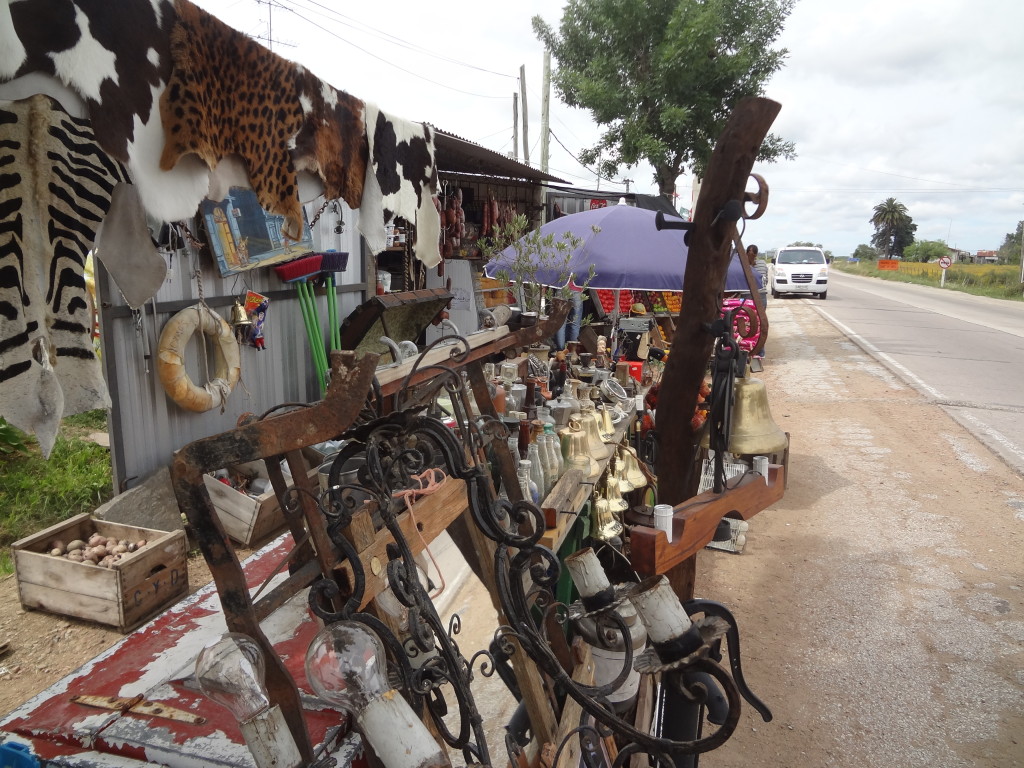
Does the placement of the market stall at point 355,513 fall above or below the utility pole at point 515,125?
below

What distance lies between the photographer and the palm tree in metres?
81.2

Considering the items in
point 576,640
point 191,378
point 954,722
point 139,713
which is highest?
point 191,378

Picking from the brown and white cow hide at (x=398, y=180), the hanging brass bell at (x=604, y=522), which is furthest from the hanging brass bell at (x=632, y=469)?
the brown and white cow hide at (x=398, y=180)

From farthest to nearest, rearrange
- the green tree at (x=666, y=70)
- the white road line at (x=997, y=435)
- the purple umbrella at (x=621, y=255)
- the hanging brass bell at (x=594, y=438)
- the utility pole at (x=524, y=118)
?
the utility pole at (x=524, y=118) → the green tree at (x=666, y=70) → the white road line at (x=997, y=435) → the purple umbrella at (x=621, y=255) → the hanging brass bell at (x=594, y=438)

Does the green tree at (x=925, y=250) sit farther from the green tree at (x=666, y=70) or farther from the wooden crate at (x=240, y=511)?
the wooden crate at (x=240, y=511)

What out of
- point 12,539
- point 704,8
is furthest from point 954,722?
point 704,8

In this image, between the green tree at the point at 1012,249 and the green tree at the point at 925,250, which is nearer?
the green tree at the point at 1012,249

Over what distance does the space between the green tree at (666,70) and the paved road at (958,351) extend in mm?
5168

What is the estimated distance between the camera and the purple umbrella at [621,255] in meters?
6.24

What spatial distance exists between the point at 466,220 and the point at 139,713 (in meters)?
9.04

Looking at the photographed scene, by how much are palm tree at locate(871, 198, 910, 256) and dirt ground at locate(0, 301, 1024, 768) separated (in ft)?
282

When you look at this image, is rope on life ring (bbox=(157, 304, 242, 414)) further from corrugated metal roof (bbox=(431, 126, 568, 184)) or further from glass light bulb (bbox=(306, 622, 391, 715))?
glass light bulb (bbox=(306, 622, 391, 715))

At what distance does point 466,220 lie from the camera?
10.2 metres

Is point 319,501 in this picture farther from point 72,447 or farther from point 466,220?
point 466,220
